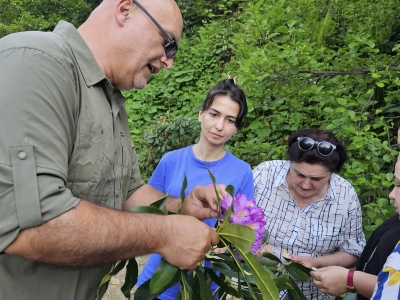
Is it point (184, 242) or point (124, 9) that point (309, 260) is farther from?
point (124, 9)

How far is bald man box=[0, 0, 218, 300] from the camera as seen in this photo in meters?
1.09

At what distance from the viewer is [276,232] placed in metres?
2.55

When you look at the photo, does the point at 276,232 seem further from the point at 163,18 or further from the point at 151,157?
the point at 151,157

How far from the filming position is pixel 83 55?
141 cm

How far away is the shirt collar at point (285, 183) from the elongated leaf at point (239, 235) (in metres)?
1.20

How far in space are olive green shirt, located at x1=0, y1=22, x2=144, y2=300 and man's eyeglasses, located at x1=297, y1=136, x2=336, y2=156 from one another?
4.10 ft

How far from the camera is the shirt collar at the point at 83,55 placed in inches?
54.6

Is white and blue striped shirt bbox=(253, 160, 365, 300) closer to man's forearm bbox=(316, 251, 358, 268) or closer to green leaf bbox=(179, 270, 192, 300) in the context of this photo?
man's forearm bbox=(316, 251, 358, 268)

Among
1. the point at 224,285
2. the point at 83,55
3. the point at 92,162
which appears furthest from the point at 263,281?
the point at 83,55

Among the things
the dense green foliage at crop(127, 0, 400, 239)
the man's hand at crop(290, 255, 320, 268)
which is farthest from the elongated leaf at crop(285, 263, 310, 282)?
the dense green foliage at crop(127, 0, 400, 239)

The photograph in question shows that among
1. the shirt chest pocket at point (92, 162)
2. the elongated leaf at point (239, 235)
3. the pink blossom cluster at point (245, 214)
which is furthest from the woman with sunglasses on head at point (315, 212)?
the shirt chest pocket at point (92, 162)

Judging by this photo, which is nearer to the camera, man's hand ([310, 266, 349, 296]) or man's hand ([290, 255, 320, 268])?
man's hand ([310, 266, 349, 296])

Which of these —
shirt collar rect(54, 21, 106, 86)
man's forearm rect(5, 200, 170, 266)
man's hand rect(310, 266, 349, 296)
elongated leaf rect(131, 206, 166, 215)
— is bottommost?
man's hand rect(310, 266, 349, 296)

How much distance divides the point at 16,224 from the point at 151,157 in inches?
183
